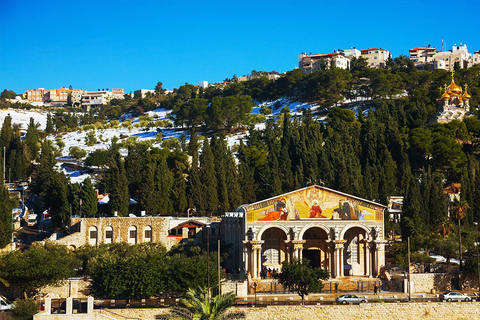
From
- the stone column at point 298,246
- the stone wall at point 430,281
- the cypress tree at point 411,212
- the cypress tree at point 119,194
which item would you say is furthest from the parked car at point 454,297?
the cypress tree at point 119,194

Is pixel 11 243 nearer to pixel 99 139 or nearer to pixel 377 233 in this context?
pixel 377 233

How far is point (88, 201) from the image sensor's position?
60719 millimetres

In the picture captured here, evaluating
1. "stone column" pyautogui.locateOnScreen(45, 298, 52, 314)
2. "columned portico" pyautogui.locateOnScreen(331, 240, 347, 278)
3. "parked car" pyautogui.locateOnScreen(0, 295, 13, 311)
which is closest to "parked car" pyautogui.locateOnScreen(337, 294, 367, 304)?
"columned portico" pyautogui.locateOnScreen(331, 240, 347, 278)

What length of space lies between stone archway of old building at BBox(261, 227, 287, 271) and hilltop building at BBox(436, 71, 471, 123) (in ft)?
138

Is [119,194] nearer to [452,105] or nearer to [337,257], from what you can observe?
[337,257]

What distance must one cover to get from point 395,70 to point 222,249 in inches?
3296

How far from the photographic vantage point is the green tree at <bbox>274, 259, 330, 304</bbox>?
4109 centimetres

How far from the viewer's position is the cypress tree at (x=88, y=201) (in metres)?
60.6

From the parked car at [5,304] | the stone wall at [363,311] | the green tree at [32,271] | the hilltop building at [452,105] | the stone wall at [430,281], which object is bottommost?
the stone wall at [363,311]

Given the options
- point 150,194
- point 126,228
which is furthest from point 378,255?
point 150,194

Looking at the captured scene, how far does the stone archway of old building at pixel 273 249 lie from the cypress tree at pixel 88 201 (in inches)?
692

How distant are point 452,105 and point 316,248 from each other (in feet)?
147

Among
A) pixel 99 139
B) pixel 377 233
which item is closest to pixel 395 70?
pixel 99 139

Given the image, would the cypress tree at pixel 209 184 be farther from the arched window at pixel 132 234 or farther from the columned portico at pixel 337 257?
the columned portico at pixel 337 257
